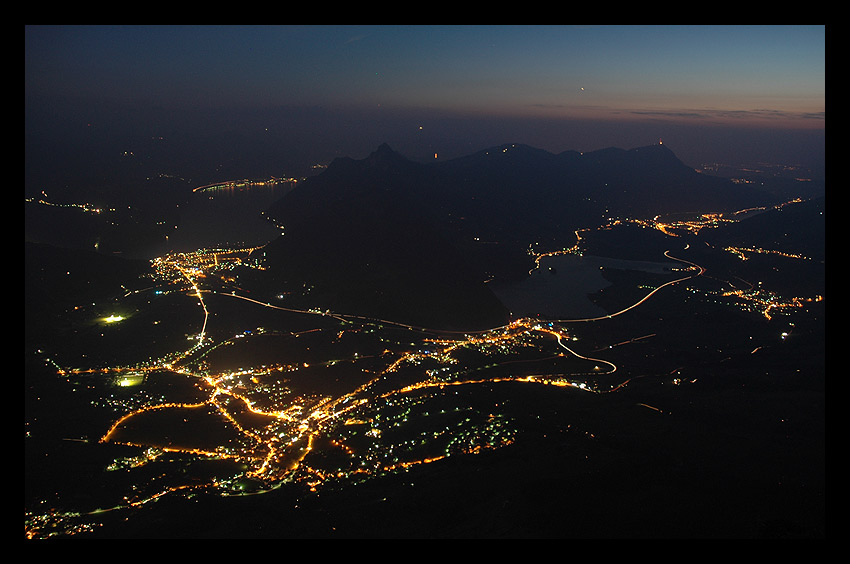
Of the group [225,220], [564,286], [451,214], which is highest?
[451,214]

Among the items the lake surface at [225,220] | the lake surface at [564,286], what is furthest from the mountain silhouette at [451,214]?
the lake surface at [225,220]

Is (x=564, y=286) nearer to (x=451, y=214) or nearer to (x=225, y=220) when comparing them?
(x=451, y=214)

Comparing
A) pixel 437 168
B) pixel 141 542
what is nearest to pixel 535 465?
pixel 141 542

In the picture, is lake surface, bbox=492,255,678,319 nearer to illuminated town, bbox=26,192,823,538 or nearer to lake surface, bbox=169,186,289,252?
illuminated town, bbox=26,192,823,538

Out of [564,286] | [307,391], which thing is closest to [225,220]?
[564,286]

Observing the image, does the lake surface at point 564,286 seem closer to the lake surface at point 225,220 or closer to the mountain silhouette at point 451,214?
the mountain silhouette at point 451,214

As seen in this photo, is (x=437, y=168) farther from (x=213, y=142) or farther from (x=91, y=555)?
(x=91, y=555)

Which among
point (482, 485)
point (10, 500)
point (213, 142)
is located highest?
point (213, 142)
